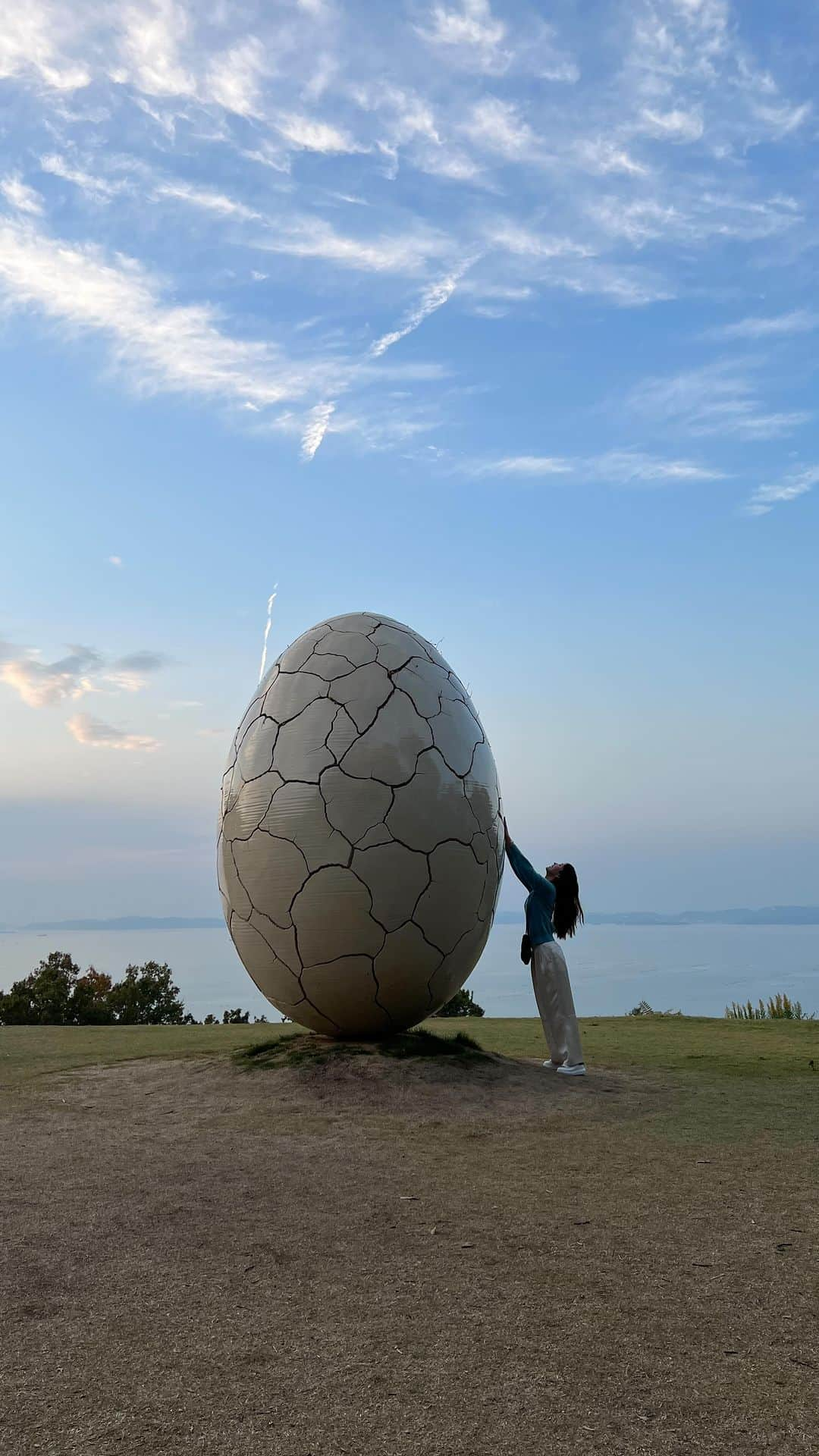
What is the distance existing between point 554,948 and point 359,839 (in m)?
2.10

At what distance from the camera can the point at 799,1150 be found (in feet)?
17.9

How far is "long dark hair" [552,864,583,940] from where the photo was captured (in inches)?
332

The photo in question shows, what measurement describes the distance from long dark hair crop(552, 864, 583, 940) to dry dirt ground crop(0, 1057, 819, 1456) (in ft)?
7.41

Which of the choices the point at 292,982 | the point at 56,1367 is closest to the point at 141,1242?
the point at 56,1367

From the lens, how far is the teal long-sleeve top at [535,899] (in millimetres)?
8141

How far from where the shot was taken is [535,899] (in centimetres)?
820

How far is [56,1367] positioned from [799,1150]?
163 inches

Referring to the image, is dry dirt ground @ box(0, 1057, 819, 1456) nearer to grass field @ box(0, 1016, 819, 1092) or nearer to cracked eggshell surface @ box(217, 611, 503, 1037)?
cracked eggshell surface @ box(217, 611, 503, 1037)

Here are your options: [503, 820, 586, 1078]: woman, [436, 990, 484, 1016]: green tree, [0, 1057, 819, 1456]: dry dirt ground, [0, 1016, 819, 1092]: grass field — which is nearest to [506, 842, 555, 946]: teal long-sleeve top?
[503, 820, 586, 1078]: woman

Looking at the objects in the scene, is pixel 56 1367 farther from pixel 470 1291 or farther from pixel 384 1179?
pixel 384 1179

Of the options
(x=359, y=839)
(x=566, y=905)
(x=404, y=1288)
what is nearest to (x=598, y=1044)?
(x=566, y=905)

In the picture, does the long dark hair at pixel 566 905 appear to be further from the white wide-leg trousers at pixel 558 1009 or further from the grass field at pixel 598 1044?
the grass field at pixel 598 1044

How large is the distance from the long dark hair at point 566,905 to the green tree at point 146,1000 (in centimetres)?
842

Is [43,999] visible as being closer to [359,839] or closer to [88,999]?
[88,999]
